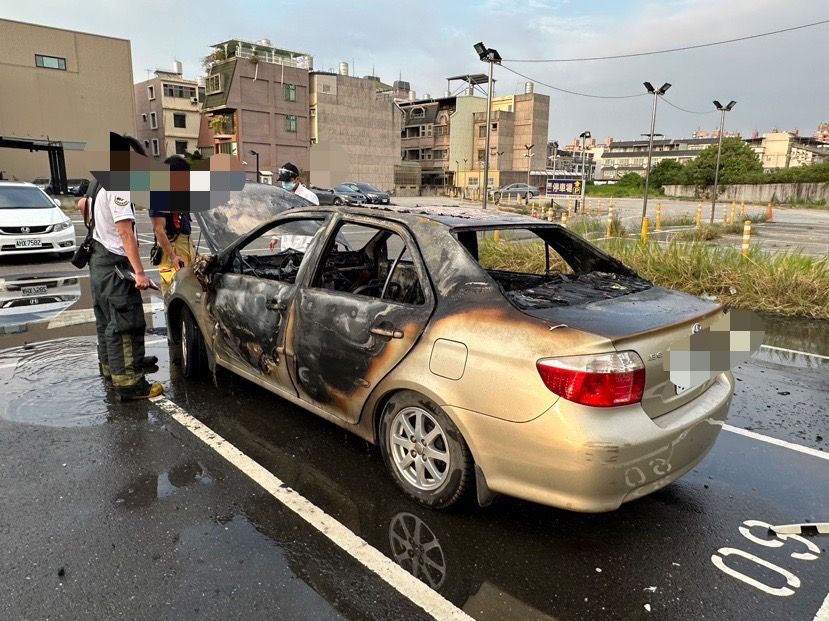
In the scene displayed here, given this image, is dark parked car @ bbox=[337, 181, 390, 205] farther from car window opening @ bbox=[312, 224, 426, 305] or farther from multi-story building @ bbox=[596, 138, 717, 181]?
multi-story building @ bbox=[596, 138, 717, 181]

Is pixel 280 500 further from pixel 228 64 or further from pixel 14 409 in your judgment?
pixel 228 64

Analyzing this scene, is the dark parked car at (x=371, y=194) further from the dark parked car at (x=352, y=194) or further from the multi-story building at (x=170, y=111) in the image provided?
the multi-story building at (x=170, y=111)

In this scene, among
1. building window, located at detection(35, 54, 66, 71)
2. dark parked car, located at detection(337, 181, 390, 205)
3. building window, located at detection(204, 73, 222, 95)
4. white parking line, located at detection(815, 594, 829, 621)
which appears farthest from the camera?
building window, located at detection(204, 73, 222, 95)

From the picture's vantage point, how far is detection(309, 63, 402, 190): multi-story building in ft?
207

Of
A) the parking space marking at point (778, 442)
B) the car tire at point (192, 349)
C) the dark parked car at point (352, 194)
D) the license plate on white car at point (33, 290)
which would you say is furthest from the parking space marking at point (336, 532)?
the dark parked car at point (352, 194)

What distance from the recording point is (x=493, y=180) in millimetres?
77250

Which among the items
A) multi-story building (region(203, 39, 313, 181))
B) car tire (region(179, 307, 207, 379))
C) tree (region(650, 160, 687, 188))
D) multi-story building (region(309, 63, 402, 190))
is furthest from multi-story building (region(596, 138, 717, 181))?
car tire (region(179, 307, 207, 379))

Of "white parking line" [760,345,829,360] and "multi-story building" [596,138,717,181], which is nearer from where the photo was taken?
"white parking line" [760,345,829,360]

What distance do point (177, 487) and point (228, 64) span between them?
6153cm

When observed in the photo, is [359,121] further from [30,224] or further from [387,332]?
[387,332]

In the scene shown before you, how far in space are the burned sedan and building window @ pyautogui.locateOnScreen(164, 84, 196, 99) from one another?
66.7m

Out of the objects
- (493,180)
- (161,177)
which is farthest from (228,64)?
(161,177)

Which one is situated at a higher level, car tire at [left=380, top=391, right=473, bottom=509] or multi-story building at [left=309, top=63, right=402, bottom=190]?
multi-story building at [left=309, top=63, right=402, bottom=190]

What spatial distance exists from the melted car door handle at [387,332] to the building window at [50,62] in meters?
51.8
